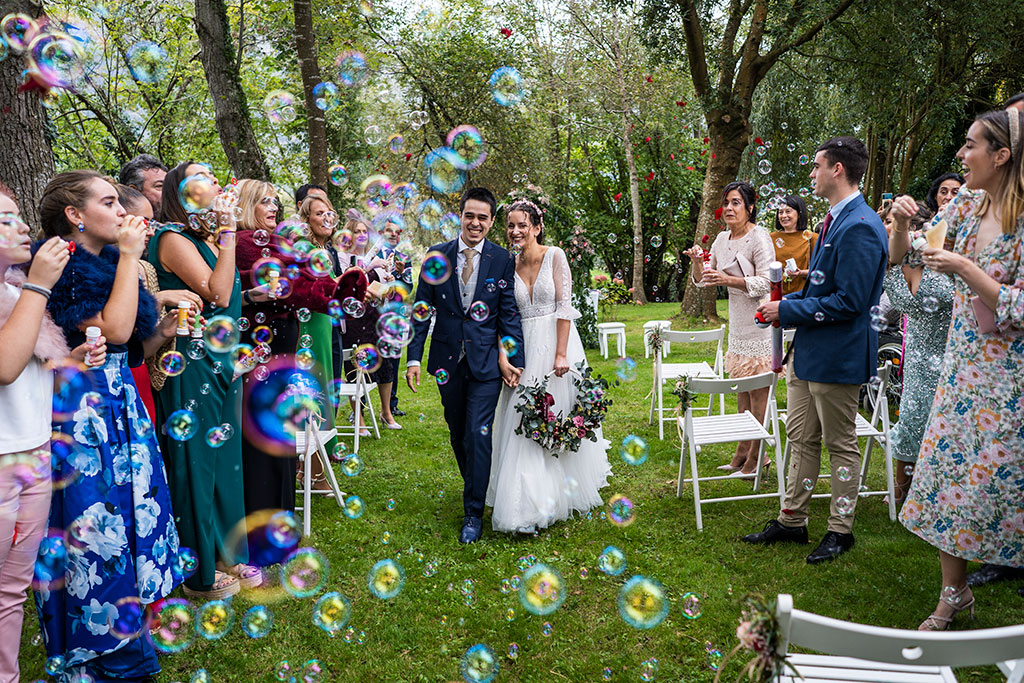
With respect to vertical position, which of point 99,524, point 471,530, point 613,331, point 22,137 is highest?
point 22,137

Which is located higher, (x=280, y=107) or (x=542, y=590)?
(x=280, y=107)

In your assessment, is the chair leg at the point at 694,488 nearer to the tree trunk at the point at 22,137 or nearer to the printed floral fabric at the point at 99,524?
the printed floral fabric at the point at 99,524

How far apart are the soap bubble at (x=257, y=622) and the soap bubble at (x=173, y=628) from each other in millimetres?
271

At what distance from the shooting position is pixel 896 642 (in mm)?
1523

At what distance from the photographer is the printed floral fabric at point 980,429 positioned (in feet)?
9.48

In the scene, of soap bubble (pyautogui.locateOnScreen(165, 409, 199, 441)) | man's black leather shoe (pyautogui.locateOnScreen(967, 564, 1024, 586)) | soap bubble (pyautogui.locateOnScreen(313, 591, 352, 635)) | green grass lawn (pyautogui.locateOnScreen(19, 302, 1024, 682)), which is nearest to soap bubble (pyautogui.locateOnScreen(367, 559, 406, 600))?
green grass lawn (pyautogui.locateOnScreen(19, 302, 1024, 682))

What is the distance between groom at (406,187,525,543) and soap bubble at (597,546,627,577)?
2.99 feet

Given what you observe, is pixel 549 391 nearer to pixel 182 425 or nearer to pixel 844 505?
pixel 844 505

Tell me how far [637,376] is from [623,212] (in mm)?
13098

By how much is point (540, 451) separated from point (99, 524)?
110 inches

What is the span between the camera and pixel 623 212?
2209 cm

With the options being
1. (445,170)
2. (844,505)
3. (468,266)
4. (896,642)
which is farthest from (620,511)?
(445,170)

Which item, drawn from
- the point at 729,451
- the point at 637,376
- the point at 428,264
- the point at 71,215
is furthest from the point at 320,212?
the point at 637,376

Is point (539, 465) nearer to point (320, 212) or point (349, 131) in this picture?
point (320, 212)
